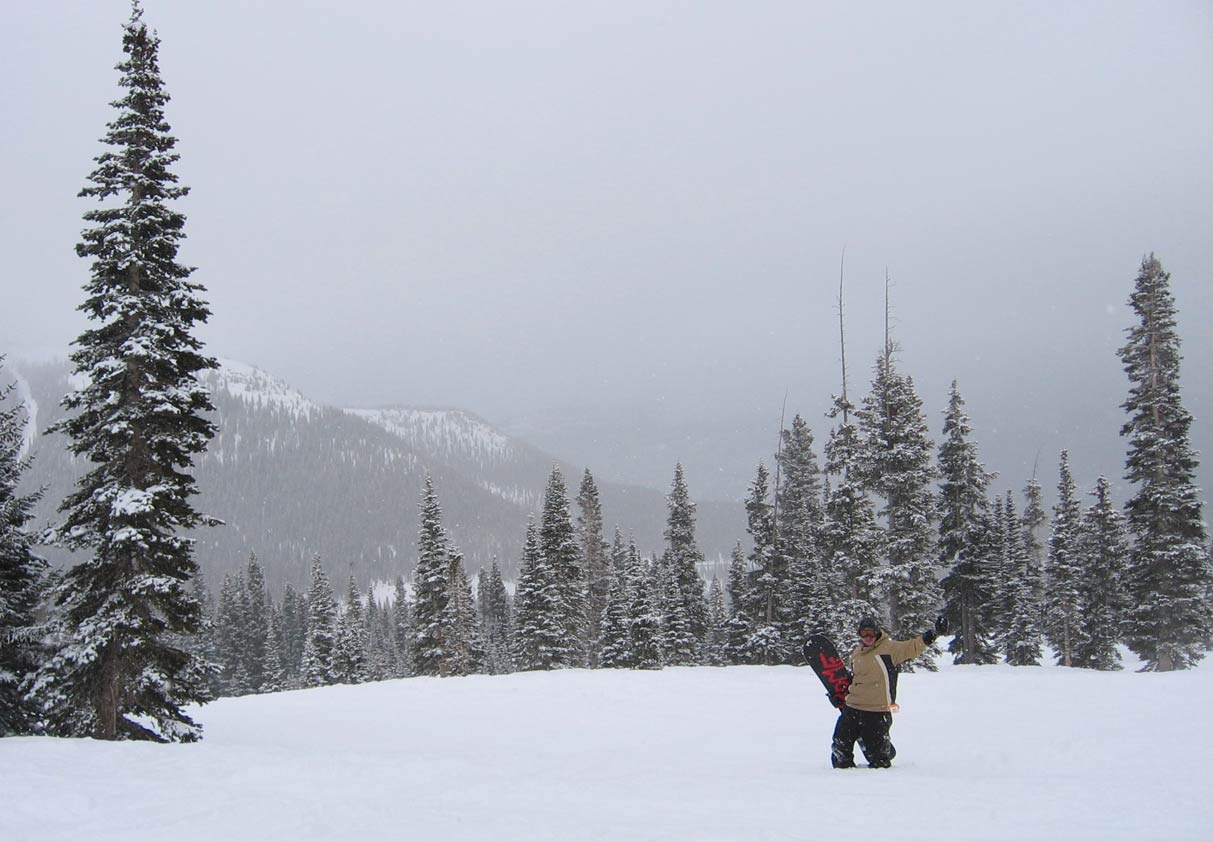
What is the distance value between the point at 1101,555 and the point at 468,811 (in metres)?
44.8

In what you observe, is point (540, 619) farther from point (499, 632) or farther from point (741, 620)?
point (499, 632)

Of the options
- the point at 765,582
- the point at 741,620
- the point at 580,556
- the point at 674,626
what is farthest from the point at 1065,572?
the point at 580,556

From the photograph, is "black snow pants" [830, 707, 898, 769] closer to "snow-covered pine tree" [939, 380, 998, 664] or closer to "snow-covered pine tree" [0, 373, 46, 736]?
"snow-covered pine tree" [0, 373, 46, 736]

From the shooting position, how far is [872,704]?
952 centimetres

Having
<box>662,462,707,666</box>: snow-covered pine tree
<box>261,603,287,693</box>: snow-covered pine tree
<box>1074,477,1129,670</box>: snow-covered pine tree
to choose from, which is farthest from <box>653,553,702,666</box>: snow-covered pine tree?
<box>261,603,287,693</box>: snow-covered pine tree

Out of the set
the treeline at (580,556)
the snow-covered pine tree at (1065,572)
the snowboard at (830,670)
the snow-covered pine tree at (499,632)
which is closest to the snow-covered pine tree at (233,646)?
the treeline at (580,556)

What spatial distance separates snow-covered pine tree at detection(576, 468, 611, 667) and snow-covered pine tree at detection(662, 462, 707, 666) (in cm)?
678

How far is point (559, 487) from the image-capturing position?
46781mm

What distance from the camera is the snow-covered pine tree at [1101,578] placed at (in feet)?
132

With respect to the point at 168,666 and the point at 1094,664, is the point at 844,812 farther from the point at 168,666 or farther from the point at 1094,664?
the point at 1094,664

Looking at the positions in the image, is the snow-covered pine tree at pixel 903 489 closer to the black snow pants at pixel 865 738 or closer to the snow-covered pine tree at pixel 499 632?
the black snow pants at pixel 865 738

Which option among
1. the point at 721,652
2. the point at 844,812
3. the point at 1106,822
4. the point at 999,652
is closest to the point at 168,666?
the point at 844,812

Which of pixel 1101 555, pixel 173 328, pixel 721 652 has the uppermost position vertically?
pixel 173 328

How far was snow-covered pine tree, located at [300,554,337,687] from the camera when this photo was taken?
5603 centimetres
